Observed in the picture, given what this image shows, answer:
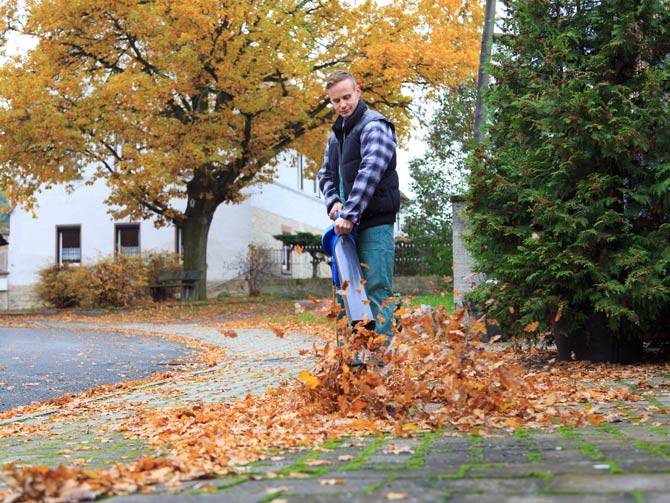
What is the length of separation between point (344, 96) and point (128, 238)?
99.3 ft

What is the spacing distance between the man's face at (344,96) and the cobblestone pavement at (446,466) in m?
2.41

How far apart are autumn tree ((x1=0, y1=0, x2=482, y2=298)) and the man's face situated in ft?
55.7

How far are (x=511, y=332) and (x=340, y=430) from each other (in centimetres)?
377

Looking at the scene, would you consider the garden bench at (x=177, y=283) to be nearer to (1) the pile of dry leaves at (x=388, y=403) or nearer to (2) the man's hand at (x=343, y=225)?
(1) the pile of dry leaves at (x=388, y=403)

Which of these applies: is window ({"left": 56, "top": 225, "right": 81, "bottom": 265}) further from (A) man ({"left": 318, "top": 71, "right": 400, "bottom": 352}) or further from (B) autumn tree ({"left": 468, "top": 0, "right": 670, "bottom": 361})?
(A) man ({"left": 318, "top": 71, "right": 400, "bottom": 352})

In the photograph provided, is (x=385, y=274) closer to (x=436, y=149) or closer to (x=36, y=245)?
(x=436, y=149)

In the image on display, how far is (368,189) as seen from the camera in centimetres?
576

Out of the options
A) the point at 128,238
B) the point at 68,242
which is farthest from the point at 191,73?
the point at 68,242

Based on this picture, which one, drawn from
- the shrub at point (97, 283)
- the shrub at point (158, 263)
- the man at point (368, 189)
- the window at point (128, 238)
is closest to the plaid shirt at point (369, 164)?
the man at point (368, 189)

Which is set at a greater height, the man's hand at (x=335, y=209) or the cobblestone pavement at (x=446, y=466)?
the man's hand at (x=335, y=209)

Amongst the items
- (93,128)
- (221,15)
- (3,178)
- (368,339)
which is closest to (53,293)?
(3,178)

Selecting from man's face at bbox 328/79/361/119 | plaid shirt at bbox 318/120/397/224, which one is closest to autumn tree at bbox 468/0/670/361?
plaid shirt at bbox 318/120/397/224

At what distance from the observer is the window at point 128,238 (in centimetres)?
3496

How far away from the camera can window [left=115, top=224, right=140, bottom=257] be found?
1376 inches
